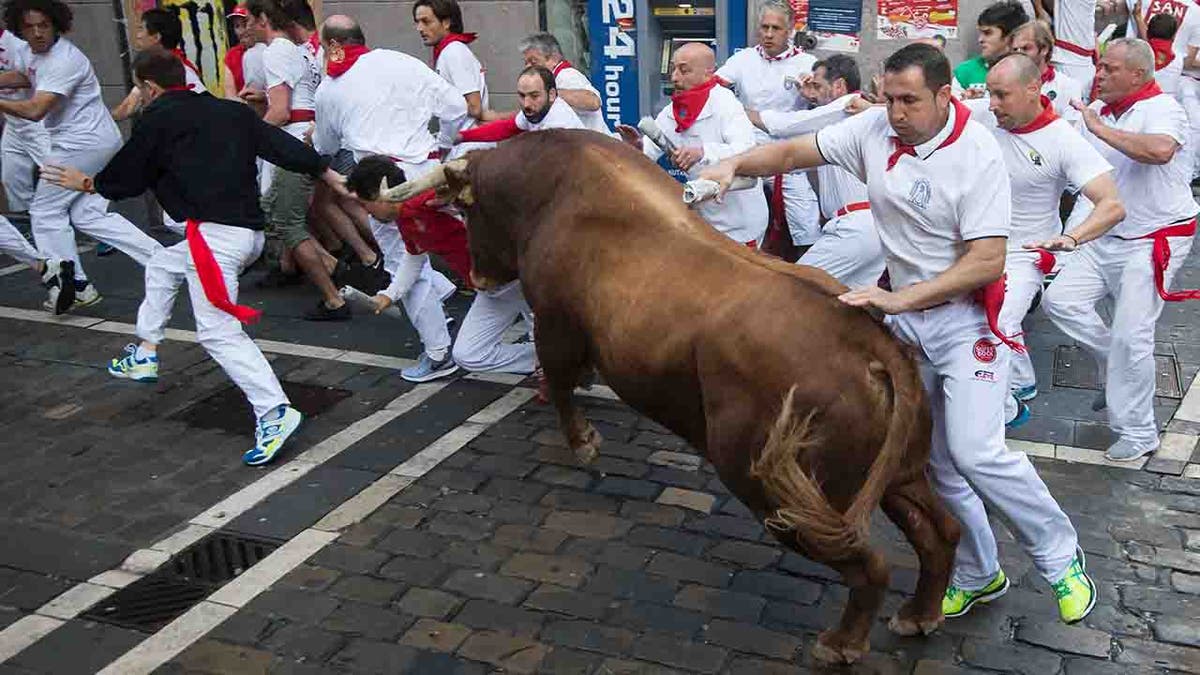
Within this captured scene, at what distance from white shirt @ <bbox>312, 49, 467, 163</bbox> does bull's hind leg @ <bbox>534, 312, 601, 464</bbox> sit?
275cm

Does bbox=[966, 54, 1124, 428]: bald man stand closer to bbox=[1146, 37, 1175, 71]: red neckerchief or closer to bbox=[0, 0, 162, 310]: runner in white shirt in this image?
bbox=[1146, 37, 1175, 71]: red neckerchief

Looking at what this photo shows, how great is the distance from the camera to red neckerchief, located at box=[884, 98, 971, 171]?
439 centimetres

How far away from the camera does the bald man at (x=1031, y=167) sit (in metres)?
5.50

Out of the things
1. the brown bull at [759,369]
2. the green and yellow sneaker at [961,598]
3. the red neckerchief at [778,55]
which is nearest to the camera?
the brown bull at [759,369]

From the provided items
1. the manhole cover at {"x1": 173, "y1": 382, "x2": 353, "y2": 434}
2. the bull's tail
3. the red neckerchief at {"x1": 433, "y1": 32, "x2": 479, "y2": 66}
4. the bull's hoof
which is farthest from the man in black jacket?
the bull's tail

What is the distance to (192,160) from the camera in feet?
21.3

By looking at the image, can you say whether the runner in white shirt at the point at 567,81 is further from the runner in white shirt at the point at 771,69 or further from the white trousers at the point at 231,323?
the white trousers at the point at 231,323

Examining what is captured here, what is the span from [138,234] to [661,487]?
493 cm

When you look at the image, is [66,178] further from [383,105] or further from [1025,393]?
[1025,393]

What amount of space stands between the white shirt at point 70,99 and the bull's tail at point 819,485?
702cm

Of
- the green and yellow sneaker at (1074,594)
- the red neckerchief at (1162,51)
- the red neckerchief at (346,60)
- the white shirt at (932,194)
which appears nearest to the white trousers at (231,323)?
the red neckerchief at (346,60)

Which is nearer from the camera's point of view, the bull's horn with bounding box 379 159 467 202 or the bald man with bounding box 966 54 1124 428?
the bald man with bounding box 966 54 1124 428

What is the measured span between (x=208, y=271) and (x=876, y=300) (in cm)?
379

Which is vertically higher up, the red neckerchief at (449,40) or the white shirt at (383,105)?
the red neckerchief at (449,40)
